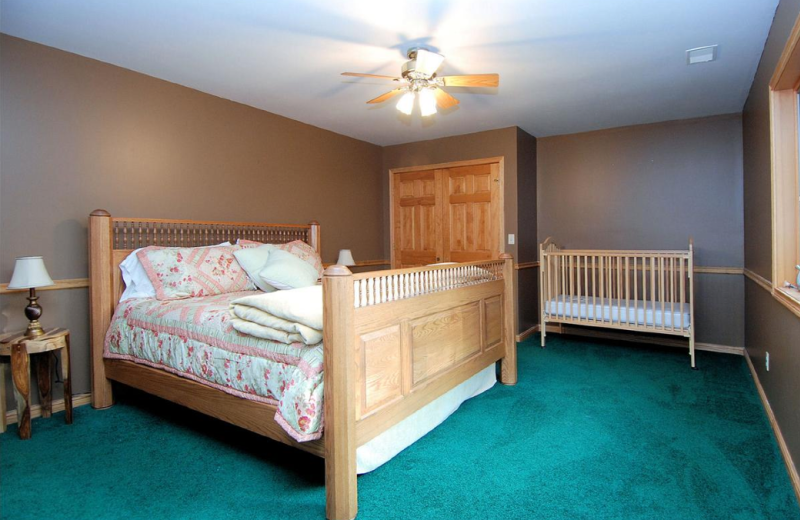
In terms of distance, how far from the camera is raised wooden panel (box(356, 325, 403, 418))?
1.82 metres

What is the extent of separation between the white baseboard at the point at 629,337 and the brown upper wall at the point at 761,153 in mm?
869

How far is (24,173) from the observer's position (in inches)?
101

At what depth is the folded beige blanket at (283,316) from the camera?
1.80m

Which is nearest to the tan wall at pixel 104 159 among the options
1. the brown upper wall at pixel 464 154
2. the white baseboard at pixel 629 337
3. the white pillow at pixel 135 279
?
the white pillow at pixel 135 279

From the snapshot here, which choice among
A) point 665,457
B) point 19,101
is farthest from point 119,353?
point 665,457

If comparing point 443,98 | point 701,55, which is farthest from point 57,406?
point 701,55

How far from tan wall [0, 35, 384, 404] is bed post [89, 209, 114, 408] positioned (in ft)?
0.51

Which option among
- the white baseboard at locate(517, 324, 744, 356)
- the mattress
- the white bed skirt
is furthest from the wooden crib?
the mattress

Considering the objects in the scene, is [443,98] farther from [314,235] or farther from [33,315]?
[33,315]

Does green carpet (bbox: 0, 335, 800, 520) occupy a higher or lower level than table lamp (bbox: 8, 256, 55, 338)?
lower

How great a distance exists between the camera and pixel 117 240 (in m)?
2.92

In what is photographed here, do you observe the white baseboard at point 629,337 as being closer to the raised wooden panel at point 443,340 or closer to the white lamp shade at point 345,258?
the white lamp shade at point 345,258

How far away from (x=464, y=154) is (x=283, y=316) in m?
3.48

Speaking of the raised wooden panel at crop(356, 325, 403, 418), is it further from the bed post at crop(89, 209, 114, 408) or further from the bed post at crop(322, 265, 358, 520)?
the bed post at crop(89, 209, 114, 408)
